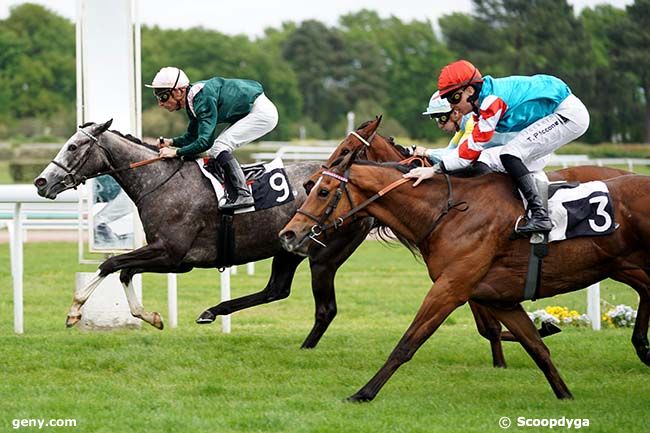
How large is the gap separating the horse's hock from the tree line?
19735 mm

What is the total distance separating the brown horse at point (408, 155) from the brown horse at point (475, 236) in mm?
255

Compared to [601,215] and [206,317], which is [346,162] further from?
[206,317]

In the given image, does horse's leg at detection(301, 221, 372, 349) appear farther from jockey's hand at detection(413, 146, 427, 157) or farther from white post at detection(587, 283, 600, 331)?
white post at detection(587, 283, 600, 331)

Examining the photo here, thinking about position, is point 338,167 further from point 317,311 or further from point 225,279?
point 225,279

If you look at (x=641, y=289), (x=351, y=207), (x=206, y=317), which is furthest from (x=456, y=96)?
(x=206, y=317)

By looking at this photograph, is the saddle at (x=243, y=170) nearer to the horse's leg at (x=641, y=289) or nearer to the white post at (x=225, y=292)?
the white post at (x=225, y=292)

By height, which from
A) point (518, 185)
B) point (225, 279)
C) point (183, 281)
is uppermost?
point (518, 185)

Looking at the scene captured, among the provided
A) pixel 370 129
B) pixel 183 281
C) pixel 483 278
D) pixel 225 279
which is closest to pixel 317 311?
pixel 225 279

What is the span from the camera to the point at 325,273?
346 inches

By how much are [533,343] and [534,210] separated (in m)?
0.76

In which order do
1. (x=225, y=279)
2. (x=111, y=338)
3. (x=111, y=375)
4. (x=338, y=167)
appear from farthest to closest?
(x=225, y=279) < (x=111, y=338) < (x=111, y=375) < (x=338, y=167)

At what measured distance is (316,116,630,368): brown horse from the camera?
7396 mm

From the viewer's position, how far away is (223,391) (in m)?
6.91

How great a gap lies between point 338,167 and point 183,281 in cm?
782
